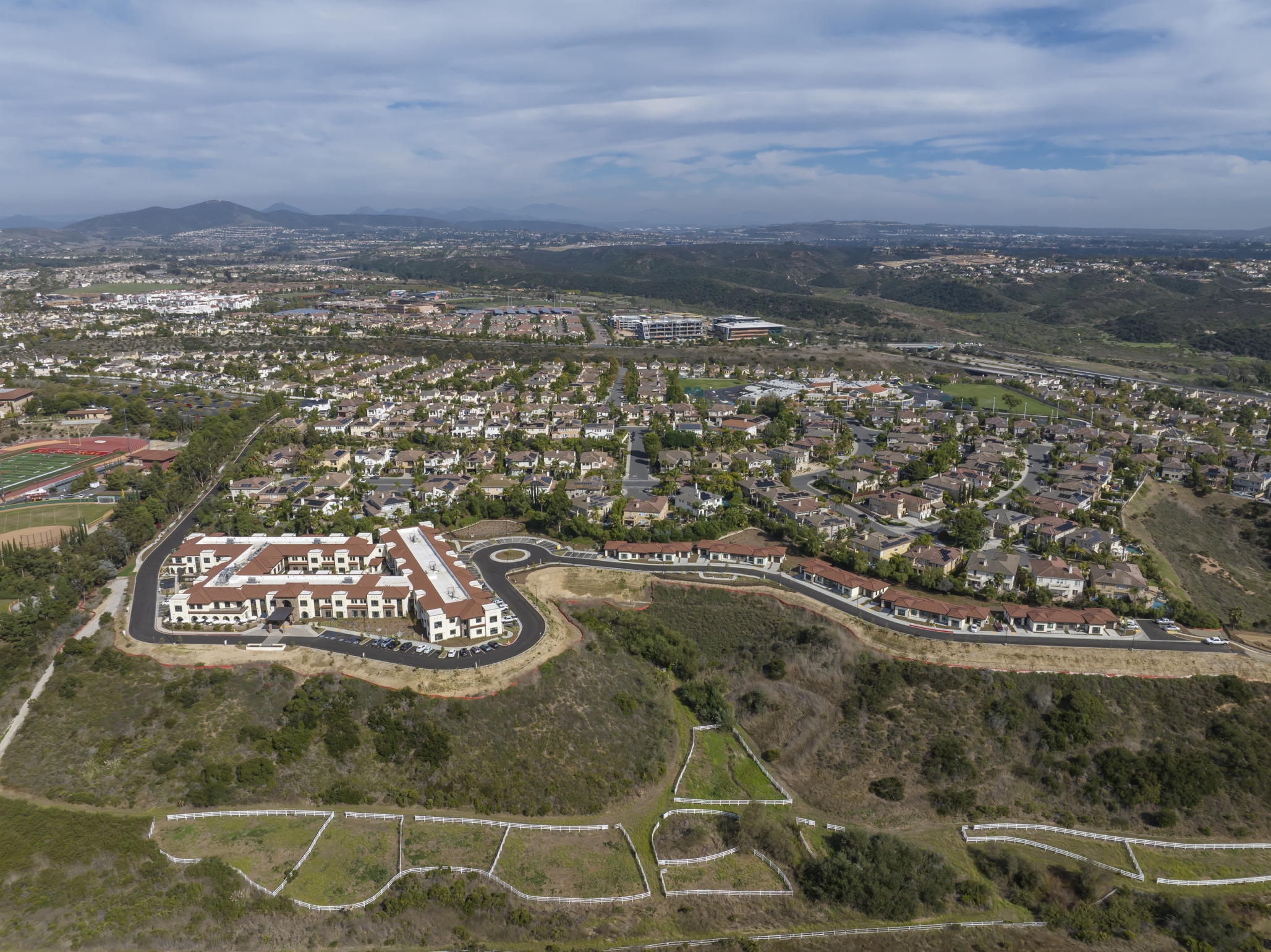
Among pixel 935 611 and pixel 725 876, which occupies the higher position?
pixel 935 611

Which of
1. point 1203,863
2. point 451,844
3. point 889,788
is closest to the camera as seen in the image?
point 451,844

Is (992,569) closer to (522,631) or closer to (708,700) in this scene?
(708,700)

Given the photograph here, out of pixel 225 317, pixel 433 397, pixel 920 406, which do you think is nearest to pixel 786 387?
pixel 920 406

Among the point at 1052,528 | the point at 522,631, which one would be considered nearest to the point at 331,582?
the point at 522,631

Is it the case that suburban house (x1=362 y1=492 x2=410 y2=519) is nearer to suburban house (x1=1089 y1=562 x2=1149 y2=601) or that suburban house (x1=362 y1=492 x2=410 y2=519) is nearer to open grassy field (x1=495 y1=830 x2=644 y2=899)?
open grassy field (x1=495 y1=830 x2=644 y2=899)

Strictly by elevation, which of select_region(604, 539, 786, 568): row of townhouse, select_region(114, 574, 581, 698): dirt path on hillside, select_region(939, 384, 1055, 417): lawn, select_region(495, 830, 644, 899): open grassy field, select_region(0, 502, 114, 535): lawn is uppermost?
select_region(939, 384, 1055, 417): lawn

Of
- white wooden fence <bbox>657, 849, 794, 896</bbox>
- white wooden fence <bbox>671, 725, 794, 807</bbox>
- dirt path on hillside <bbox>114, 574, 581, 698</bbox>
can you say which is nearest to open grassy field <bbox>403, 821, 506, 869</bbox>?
dirt path on hillside <bbox>114, 574, 581, 698</bbox>
